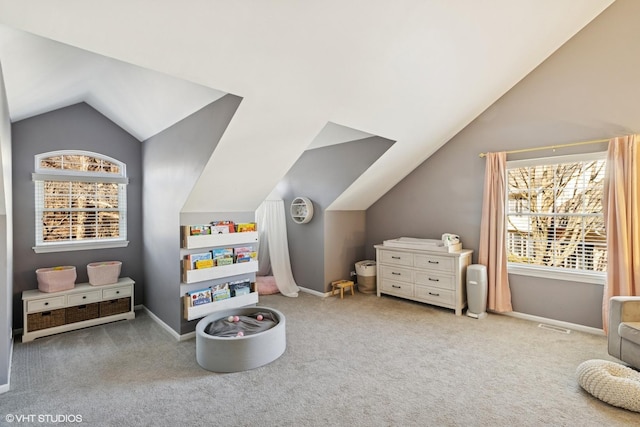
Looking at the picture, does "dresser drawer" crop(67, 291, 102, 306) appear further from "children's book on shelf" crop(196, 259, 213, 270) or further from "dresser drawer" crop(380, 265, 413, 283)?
"dresser drawer" crop(380, 265, 413, 283)

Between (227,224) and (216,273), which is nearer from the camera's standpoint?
(216,273)

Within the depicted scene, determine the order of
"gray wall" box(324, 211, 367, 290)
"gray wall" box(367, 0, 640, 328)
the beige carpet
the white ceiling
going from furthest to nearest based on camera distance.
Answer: "gray wall" box(324, 211, 367, 290)
"gray wall" box(367, 0, 640, 328)
the beige carpet
the white ceiling

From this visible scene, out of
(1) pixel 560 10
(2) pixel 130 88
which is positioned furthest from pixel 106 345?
(1) pixel 560 10

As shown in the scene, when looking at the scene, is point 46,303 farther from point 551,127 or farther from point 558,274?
point 551,127

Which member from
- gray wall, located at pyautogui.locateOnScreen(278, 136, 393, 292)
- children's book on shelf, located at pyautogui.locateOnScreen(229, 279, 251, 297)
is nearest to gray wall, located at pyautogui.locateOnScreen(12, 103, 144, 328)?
children's book on shelf, located at pyautogui.locateOnScreen(229, 279, 251, 297)

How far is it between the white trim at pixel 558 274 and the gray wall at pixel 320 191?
2.22m

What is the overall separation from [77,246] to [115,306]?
0.88 metres

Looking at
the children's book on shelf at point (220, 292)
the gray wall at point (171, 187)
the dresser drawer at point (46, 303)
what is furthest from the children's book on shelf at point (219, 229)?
the dresser drawer at point (46, 303)

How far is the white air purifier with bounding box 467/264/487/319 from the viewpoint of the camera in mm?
3809

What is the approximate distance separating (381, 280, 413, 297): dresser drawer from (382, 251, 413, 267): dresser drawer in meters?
0.29

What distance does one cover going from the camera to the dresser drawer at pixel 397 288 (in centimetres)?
441

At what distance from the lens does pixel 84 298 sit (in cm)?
355

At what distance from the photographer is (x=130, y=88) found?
9.91 feet

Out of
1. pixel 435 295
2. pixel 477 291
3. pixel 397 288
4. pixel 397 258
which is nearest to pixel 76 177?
pixel 397 258
